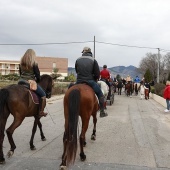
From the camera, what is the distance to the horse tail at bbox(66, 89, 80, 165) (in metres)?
5.17

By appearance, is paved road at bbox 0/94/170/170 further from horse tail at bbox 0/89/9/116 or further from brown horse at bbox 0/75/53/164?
horse tail at bbox 0/89/9/116

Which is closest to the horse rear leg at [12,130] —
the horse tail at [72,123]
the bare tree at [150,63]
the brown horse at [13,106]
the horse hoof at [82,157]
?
the brown horse at [13,106]

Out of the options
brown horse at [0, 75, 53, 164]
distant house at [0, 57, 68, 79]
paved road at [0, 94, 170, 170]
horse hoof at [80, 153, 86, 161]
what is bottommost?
paved road at [0, 94, 170, 170]

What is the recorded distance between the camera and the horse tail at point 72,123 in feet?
17.0

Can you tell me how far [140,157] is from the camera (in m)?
6.08

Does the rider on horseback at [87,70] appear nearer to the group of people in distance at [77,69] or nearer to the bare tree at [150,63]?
the group of people in distance at [77,69]

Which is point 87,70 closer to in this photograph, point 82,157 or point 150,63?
point 82,157

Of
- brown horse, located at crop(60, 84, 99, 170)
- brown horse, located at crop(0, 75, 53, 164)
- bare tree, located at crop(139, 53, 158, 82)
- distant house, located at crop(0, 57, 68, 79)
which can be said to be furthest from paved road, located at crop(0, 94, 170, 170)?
distant house, located at crop(0, 57, 68, 79)

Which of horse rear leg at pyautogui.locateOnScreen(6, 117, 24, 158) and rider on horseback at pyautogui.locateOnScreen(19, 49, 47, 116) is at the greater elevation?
rider on horseback at pyautogui.locateOnScreen(19, 49, 47, 116)

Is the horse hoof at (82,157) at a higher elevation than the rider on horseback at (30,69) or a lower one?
lower

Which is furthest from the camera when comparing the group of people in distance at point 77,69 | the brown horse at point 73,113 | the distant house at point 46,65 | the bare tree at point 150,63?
the distant house at point 46,65

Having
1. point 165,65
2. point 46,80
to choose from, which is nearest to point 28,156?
point 46,80

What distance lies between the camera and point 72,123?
5.41 m

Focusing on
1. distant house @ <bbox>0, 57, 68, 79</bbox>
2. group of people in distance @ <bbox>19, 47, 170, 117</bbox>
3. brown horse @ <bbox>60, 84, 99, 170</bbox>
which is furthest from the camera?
distant house @ <bbox>0, 57, 68, 79</bbox>
